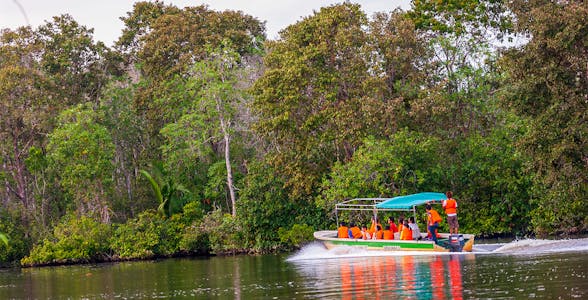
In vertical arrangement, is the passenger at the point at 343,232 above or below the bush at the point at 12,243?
below

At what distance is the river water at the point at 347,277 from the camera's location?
20.5 metres

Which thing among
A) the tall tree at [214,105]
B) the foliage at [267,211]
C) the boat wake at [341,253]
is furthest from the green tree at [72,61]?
the boat wake at [341,253]

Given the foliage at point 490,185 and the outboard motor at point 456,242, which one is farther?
the foliage at point 490,185

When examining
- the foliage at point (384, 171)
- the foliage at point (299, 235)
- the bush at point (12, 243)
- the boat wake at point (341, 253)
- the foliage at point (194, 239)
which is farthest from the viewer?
the bush at point (12, 243)

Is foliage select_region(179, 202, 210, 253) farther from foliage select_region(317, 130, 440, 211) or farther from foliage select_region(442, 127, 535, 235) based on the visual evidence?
foliage select_region(442, 127, 535, 235)

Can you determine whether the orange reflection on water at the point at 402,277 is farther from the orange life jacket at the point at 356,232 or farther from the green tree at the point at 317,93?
the green tree at the point at 317,93

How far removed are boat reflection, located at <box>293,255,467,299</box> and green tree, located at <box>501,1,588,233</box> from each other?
5.94 metres

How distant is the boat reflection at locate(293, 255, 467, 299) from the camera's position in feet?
67.2

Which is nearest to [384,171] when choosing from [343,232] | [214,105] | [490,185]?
[490,185]

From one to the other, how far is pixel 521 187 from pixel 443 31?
10165 mm

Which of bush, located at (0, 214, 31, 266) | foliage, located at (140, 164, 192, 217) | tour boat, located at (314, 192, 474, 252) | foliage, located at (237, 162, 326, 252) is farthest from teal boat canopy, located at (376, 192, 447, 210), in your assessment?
bush, located at (0, 214, 31, 266)

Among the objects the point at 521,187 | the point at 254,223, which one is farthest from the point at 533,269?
the point at 254,223

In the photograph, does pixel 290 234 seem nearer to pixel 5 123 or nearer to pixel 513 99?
pixel 513 99

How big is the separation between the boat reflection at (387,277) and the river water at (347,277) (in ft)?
0.08
